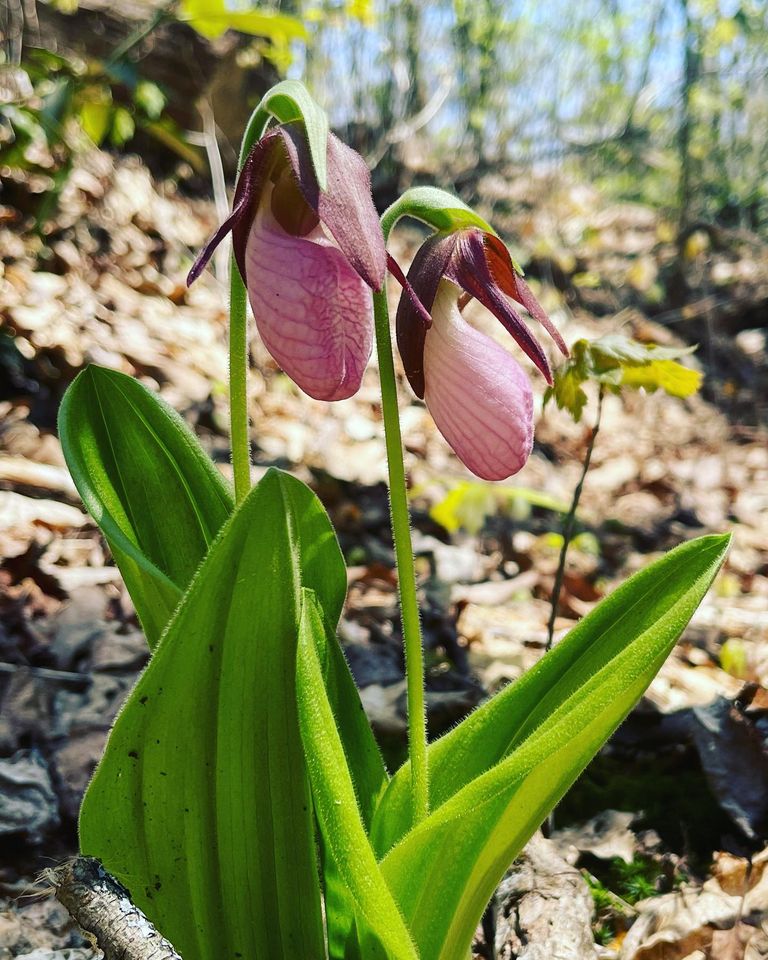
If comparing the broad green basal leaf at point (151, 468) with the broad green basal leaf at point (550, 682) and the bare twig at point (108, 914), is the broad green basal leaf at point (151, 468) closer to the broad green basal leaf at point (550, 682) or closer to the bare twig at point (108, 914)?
the bare twig at point (108, 914)

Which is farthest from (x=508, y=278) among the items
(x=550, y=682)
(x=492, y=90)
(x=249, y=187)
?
(x=492, y=90)

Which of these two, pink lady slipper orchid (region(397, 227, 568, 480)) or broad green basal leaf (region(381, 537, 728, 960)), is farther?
pink lady slipper orchid (region(397, 227, 568, 480))

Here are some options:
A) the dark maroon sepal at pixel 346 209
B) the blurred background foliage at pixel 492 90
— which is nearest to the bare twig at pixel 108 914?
the dark maroon sepal at pixel 346 209

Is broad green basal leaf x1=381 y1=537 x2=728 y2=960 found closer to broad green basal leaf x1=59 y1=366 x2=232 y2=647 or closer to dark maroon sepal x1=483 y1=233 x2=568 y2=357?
dark maroon sepal x1=483 y1=233 x2=568 y2=357

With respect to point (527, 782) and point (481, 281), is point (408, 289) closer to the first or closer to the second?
point (481, 281)

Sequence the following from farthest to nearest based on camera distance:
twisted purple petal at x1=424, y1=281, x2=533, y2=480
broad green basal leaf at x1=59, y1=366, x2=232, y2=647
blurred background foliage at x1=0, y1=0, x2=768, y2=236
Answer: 1. blurred background foliage at x1=0, y1=0, x2=768, y2=236
2. broad green basal leaf at x1=59, y1=366, x2=232, y2=647
3. twisted purple petal at x1=424, y1=281, x2=533, y2=480

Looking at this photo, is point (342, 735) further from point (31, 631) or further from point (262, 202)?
point (31, 631)

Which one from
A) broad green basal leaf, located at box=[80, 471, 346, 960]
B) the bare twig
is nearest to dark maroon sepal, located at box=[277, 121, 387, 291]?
broad green basal leaf, located at box=[80, 471, 346, 960]
